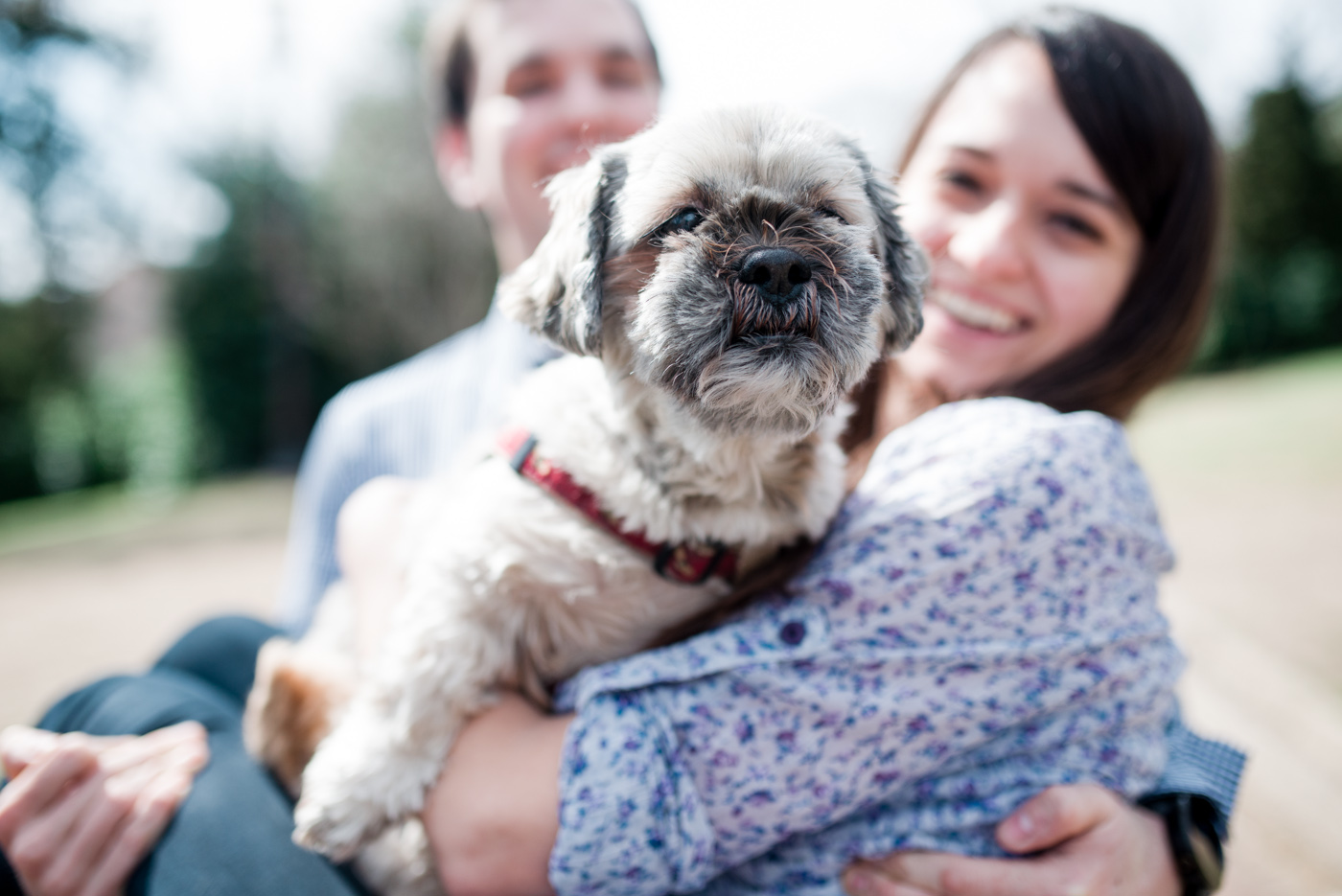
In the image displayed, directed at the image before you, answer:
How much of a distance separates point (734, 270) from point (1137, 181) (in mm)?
1512

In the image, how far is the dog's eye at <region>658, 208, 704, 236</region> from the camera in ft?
5.83

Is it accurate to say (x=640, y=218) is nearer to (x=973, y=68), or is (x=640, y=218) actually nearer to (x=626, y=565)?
(x=626, y=565)

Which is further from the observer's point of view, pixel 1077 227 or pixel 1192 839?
pixel 1077 227

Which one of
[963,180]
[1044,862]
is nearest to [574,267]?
[963,180]

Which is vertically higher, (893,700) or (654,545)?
(654,545)

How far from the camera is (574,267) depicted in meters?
1.88

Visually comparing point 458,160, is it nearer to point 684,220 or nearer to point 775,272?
point 684,220

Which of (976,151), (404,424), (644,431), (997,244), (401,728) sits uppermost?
(976,151)

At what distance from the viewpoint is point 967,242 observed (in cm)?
232

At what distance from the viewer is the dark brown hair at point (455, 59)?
134 inches

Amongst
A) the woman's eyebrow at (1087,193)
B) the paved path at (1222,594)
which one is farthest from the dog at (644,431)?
the paved path at (1222,594)

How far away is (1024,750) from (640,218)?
1.45 meters

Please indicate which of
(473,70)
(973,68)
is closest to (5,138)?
(473,70)

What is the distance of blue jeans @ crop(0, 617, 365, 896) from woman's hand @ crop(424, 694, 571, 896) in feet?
0.89
